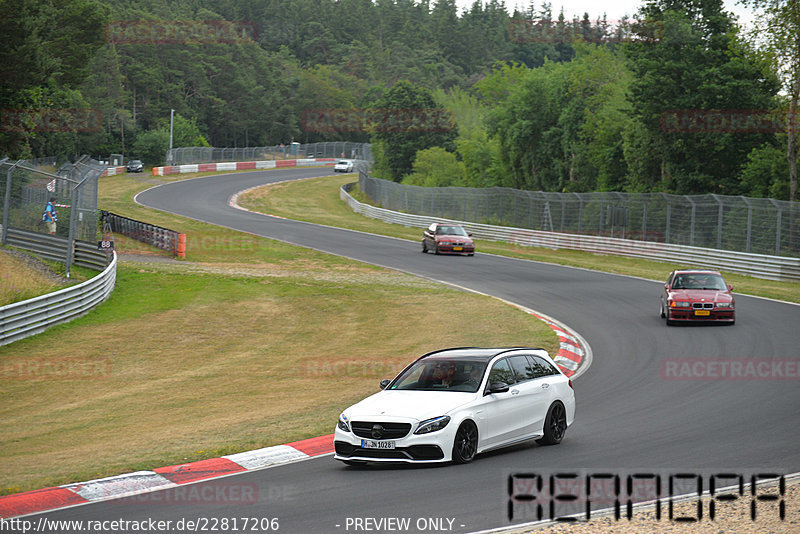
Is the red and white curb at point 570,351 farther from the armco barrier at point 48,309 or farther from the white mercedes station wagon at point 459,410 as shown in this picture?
the armco barrier at point 48,309

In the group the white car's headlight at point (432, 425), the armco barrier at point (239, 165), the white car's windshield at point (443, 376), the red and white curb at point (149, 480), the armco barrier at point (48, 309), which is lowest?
the armco barrier at point (48, 309)

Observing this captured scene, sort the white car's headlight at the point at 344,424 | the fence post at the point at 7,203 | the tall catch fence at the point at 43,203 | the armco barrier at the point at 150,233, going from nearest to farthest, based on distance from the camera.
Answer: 1. the white car's headlight at the point at 344,424
2. the fence post at the point at 7,203
3. the tall catch fence at the point at 43,203
4. the armco barrier at the point at 150,233

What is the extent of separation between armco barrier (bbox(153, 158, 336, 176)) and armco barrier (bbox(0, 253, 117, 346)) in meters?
69.6

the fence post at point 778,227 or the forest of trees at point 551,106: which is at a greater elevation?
the forest of trees at point 551,106

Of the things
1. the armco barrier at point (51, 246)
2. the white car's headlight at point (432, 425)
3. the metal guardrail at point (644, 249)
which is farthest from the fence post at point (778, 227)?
the white car's headlight at point (432, 425)

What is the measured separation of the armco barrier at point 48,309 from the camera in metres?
22.0

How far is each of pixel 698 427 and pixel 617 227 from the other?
33.8 metres

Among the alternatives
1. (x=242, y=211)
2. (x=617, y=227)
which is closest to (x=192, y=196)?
(x=242, y=211)

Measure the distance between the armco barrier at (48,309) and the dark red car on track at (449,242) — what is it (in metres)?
18.4

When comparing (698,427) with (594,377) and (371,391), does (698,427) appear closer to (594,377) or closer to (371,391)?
(594,377)

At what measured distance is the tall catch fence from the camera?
1127 inches

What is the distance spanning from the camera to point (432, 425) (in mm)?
10594

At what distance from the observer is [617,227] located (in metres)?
45.8

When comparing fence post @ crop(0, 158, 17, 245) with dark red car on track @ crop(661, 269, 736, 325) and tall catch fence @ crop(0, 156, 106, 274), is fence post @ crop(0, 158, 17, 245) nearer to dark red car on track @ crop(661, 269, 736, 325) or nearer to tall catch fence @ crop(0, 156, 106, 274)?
tall catch fence @ crop(0, 156, 106, 274)
